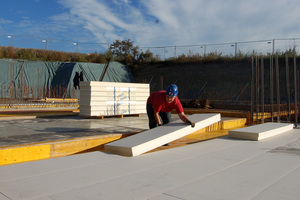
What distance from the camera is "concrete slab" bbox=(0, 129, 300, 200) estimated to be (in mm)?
2707

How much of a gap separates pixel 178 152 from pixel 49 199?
8.82 feet

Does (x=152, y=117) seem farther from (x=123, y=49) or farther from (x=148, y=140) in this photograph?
(x=123, y=49)

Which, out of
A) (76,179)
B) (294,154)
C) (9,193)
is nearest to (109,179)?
(76,179)

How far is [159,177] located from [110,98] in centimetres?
641

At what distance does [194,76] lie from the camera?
88.2ft

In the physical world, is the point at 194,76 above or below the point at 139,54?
below

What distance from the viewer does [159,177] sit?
3.29 m

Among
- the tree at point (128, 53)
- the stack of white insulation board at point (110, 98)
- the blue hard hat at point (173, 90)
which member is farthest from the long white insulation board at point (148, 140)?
the tree at point (128, 53)

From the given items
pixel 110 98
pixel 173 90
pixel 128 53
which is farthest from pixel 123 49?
pixel 173 90

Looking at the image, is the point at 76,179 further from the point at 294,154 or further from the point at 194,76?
the point at 194,76

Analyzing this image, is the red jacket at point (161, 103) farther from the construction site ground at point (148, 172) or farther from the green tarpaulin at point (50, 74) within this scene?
the green tarpaulin at point (50, 74)

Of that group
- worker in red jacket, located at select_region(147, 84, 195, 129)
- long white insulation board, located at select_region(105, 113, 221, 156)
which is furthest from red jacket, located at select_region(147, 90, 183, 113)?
long white insulation board, located at select_region(105, 113, 221, 156)

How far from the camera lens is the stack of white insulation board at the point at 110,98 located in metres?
9.01

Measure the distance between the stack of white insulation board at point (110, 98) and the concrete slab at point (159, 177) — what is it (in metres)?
4.69
